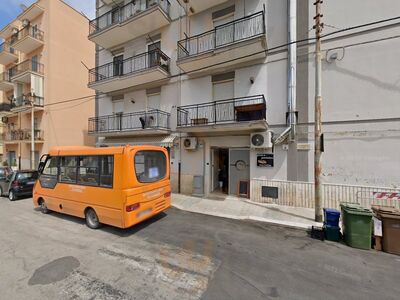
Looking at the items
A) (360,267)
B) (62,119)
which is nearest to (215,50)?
(360,267)

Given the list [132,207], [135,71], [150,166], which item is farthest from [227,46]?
[132,207]

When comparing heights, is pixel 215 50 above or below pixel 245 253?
above

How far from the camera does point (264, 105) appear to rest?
24.8ft

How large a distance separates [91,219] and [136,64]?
367 inches

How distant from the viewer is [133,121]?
37.1 feet

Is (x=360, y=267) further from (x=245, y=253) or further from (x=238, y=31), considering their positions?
(x=238, y=31)

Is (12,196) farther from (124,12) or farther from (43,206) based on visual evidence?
(124,12)

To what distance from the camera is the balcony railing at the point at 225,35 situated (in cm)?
775

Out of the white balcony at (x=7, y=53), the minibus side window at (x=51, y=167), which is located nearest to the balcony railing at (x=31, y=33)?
the white balcony at (x=7, y=53)

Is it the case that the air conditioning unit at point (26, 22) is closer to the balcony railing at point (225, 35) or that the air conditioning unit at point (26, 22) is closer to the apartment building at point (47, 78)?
the apartment building at point (47, 78)

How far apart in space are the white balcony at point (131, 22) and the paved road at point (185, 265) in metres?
10.6

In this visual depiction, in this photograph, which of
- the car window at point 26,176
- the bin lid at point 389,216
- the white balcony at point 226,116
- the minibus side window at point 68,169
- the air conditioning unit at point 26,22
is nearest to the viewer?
the bin lid at point 389,216

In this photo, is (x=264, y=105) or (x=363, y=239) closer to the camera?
(x=363, y=239)

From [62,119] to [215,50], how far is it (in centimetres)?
1417
